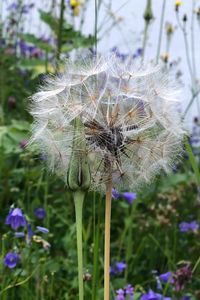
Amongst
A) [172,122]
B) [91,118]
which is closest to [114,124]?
[91,118]

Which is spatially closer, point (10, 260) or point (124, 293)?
point (10, 260)

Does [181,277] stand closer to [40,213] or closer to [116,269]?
[116,269]

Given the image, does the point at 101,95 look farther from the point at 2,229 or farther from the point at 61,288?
the point at 2,229

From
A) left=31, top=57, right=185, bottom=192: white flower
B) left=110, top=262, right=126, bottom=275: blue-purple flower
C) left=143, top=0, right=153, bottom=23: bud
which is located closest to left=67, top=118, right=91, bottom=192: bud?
left=31, top=57, right=185, bottom=192: white flower

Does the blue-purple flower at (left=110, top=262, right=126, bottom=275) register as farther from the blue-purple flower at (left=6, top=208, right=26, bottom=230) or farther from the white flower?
the white flower

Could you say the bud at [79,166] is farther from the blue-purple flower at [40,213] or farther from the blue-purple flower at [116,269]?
the blue-purple flower at [40,213]

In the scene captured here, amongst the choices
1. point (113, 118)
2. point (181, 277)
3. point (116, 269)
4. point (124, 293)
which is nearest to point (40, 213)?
point (116, 269)

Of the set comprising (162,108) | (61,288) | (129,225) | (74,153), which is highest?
(162,108)
